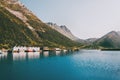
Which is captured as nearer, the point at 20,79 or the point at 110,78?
the point at 20,79

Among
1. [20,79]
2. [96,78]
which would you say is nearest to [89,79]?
[96,78]

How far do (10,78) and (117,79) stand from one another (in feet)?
144

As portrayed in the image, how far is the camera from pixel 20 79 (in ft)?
312

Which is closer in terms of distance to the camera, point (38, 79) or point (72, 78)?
point (38, 79)

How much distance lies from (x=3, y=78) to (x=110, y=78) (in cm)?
4475

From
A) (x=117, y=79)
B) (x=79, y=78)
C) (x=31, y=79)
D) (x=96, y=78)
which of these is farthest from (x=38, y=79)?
(x=117, y=79)

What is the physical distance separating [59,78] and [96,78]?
1584 centimetres

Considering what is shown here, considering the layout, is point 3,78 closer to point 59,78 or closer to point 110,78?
point 59,78

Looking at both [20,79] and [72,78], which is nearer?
[20,79]

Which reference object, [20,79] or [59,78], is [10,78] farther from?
[59,78]

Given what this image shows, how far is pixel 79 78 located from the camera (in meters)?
104

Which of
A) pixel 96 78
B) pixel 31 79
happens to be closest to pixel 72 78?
pixel 96 78

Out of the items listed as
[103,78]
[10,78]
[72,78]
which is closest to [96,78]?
[103,78]

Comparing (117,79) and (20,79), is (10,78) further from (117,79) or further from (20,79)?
(117,79)
